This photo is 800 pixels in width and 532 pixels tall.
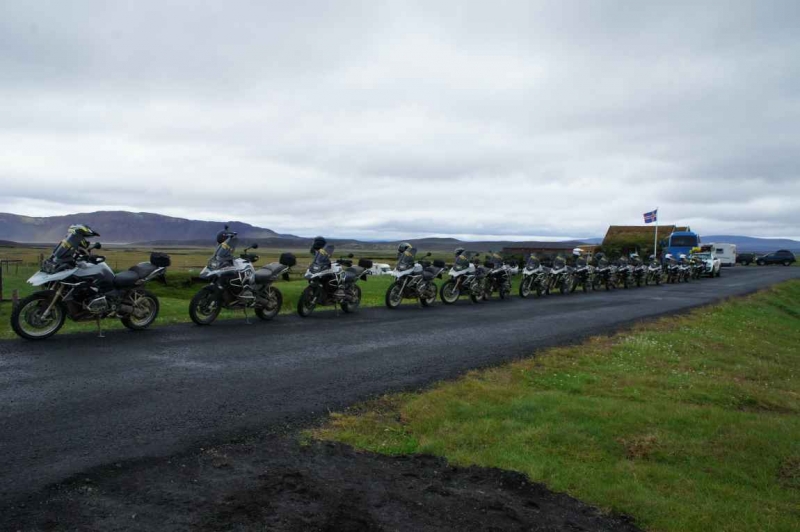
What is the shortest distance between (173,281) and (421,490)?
1482 inches

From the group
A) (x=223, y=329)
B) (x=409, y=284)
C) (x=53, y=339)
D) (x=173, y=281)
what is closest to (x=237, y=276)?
(x=223, y=329)

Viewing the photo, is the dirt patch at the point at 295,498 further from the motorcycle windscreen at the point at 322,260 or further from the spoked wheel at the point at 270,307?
the motorcycle windscreen at the point at 322,260

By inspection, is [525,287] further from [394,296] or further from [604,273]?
[394,296]

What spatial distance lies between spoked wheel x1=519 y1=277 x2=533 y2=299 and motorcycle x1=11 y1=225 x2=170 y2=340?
15420 mm

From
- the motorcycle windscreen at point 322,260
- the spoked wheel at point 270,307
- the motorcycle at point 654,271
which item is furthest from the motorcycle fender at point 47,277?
the motorcycle at point 654,271

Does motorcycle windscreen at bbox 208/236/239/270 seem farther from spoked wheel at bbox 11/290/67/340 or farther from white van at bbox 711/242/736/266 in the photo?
white van at bbox 711/242/736/266

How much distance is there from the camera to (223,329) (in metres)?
11.5

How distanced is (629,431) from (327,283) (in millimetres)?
9964

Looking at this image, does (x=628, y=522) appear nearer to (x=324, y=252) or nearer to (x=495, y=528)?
(x=495, y=528)

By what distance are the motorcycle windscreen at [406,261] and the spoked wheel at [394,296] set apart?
0.55 metres

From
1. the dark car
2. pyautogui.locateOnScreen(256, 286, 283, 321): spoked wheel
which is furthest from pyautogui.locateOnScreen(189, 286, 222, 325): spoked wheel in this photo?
the dark car

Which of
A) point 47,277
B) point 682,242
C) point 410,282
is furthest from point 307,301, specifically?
point 682,242

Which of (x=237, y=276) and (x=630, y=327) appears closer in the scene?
(x=237, y=276)

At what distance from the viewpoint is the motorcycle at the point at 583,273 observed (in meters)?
26.0
